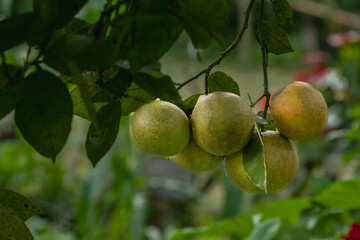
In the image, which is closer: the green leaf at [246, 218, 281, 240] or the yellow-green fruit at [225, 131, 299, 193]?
the yellow-green fruit at [225, 131, 299, 193]

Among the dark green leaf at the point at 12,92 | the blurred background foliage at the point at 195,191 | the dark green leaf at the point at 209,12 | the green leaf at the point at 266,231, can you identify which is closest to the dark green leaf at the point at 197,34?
the dark green leaf at the point at 209,12

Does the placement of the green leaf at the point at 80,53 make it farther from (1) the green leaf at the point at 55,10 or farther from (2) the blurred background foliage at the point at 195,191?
(2) the blurred background foliage at the point at 195,191

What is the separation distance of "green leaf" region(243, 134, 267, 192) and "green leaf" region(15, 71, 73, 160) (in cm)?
12

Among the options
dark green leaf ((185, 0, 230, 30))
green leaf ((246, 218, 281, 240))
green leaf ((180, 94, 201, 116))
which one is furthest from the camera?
green leaf ((246, 218, 281, 240))

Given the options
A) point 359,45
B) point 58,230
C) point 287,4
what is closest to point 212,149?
Result: point 287,4

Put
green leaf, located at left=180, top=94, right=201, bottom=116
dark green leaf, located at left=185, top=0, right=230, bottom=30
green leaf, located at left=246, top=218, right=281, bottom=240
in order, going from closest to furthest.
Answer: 1. dark green leaf, located at left=185, top=0, right=230, bottom=30
2. green leaf, located at left=180, top=94, right=201, bottom=116
3. green leaf, located at left=246, top=218, right=281, bottom=240

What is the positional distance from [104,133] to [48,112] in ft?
0.18

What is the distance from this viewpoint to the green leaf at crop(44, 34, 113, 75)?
29cm

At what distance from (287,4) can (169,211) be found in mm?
1897

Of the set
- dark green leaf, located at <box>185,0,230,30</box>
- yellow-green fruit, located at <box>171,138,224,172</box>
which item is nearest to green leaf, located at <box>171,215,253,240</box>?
yellow-green fruit, located at <box>171,138,224,172</box>

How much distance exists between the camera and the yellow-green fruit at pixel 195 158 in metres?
0.37

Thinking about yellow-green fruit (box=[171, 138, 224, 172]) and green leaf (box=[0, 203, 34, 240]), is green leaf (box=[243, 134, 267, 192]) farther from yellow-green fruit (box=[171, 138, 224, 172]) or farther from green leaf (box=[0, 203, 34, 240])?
green leaf (box=[0, 203, 34, 240])

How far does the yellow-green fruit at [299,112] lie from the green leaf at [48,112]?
0.50ft

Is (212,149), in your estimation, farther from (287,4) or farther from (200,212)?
(200,212)
